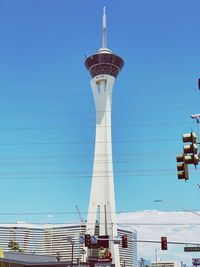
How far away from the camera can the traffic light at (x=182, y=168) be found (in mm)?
17781

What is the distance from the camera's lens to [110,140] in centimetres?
17912

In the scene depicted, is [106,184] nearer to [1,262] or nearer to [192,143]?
[1,262]

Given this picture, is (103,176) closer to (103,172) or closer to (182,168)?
(103,172)

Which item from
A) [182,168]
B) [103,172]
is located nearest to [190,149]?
[182,168]

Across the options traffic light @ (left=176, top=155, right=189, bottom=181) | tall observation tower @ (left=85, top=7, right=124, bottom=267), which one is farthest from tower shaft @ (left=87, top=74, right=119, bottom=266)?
traffic light @ (left=176, top=155, right=189, bottom=181)

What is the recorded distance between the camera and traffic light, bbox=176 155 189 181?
17781mm

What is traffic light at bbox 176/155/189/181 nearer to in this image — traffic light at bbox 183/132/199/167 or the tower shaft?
traffic light at bbox 183/132/199/167

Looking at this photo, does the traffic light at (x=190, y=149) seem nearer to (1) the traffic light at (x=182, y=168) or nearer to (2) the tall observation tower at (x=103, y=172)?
(1) the traffic light at (x=182, y=168)

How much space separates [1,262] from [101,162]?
114m

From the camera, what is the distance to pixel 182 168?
17891 mm

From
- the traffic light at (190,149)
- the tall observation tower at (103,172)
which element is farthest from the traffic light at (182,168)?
the tall observation tower at (103,172)

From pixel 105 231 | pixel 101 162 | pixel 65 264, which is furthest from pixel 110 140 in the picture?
pixel 65 264

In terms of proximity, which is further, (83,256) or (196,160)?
(83,256)

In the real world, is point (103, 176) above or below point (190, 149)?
above
